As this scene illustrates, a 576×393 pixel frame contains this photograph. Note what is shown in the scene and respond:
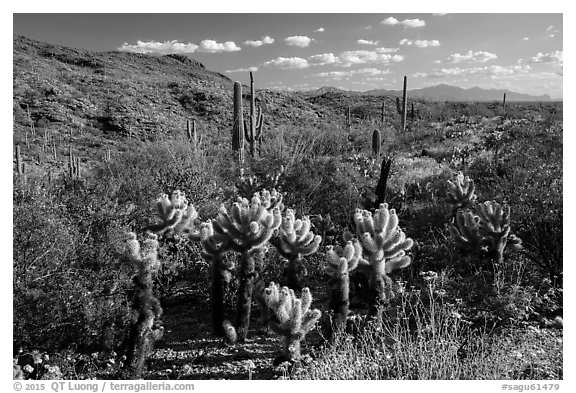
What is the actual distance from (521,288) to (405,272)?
135 centimetres

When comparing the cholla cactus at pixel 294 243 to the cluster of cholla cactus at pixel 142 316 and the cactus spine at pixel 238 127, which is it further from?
the cactus spine at pixel 238 127

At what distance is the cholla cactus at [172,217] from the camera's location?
6379mm

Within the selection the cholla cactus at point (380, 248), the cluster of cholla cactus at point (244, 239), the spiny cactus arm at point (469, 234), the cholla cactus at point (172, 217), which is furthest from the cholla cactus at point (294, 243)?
the spiny cactus arm at point (469, 234)

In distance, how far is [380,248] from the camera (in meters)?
5.09

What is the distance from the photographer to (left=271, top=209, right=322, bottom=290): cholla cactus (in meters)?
5.43

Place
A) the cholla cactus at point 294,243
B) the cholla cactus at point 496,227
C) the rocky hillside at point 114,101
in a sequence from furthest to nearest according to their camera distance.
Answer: the rocky hillside at point 114,101 → the cholla cactus at point 496,227 → the cholla cactus at point 294,243

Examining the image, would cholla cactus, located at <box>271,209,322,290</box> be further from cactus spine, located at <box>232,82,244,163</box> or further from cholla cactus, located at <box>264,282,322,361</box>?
cactus spine, located at <box>232,82,244,163</box>

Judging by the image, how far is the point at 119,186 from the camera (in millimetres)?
7785

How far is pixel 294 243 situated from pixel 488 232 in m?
2.29

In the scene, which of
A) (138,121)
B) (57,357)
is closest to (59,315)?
(57,357)

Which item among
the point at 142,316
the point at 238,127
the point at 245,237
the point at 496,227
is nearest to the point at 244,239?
the point at 245,237

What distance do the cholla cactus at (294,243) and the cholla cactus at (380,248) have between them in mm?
553

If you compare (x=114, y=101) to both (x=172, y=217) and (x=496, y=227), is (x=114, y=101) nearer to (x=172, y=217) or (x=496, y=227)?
(x=172, y=217)
